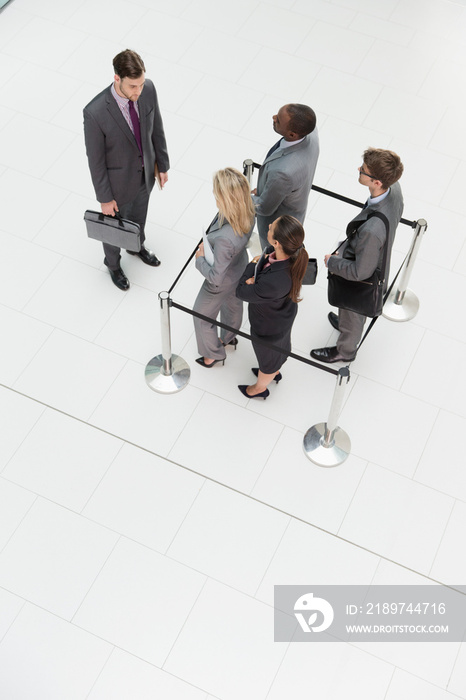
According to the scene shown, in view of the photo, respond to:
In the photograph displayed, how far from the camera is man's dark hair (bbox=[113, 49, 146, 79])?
399cm

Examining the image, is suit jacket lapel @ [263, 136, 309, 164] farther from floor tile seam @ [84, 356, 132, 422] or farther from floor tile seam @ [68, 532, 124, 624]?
floor tile seam @ [68, 532, 124, 624]

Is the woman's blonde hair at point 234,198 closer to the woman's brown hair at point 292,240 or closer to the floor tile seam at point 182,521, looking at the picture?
the woman's brown hair at point 292,240

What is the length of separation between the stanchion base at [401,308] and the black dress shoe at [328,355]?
0.54 m

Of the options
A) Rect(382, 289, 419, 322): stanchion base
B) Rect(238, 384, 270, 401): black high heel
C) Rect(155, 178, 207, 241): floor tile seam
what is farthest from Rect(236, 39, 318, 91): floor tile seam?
Rect(238, 384, 270, 401): black high heel

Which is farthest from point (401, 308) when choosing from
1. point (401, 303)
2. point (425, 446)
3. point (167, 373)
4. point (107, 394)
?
point (107, 394)

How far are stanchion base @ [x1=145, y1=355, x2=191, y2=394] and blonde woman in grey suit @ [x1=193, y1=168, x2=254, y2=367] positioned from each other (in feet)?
0.42

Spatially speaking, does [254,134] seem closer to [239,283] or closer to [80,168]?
[80,168]

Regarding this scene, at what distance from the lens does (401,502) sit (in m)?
4.34

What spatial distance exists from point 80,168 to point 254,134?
153 centimetres

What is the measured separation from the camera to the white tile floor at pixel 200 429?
385cm

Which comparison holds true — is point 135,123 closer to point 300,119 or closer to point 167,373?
point 300,119

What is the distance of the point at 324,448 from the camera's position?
Answer: 4.49 meters

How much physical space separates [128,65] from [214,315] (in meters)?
1.53

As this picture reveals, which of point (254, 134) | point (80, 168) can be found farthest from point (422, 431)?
point (80, 168)
